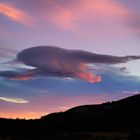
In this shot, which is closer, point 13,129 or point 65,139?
point 65,139

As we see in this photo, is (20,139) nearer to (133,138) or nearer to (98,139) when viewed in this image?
(98,139)

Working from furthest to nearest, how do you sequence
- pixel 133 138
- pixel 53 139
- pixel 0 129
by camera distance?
pixel 0 129 < pixel 53 139 < pixel 133 138

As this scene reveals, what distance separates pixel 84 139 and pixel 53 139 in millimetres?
12858

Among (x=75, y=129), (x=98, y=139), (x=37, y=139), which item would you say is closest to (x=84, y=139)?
(x=98, y=139)

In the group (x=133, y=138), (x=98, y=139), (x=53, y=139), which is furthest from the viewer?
(x=53, y=139)

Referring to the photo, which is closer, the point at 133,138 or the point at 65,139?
the point at 133,138

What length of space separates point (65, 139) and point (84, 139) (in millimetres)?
7871

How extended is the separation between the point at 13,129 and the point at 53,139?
7258 cm

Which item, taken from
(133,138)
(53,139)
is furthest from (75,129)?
A: (133,138)

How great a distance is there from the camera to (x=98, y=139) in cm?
12219

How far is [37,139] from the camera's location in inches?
4995

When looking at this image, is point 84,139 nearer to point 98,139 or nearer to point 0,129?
point 98,139

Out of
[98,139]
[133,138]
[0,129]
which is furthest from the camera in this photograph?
[0,129]

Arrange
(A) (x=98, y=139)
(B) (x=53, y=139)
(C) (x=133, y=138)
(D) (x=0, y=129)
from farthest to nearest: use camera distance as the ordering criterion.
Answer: (D) (x=0, y=129) < (B) (x=53, y=139) < (A) (x=98, y=139) < (C) (x=133, y=138)
